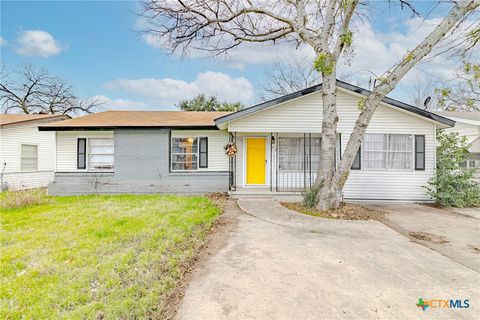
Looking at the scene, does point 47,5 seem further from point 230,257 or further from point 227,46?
point 230,257

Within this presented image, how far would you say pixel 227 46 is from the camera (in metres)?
9.05

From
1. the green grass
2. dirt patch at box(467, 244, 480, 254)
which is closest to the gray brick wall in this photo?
the green grass

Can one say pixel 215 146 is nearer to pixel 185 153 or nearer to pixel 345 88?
pixel 185 153

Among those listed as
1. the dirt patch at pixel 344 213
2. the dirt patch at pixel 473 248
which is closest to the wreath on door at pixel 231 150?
the dirt patch at pixel 344 213

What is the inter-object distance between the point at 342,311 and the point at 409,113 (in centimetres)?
897

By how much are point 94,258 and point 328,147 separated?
6149mm

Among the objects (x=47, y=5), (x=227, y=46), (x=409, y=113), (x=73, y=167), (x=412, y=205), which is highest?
(x=47, y=5)

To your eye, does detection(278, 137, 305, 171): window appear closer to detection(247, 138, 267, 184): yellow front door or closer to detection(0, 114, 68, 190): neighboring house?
detection(247, 138, 267, 184): yellow front door

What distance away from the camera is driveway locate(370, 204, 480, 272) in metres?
4.24

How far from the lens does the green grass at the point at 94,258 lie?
2.57 metres

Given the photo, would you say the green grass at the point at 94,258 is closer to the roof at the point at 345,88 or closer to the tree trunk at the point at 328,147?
the tree trunk at the point at 328,147

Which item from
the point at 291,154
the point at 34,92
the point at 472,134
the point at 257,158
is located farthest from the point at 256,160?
the point at 34,92

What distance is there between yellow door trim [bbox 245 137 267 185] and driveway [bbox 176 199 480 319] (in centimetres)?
491

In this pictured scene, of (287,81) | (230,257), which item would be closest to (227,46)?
(230,257)
